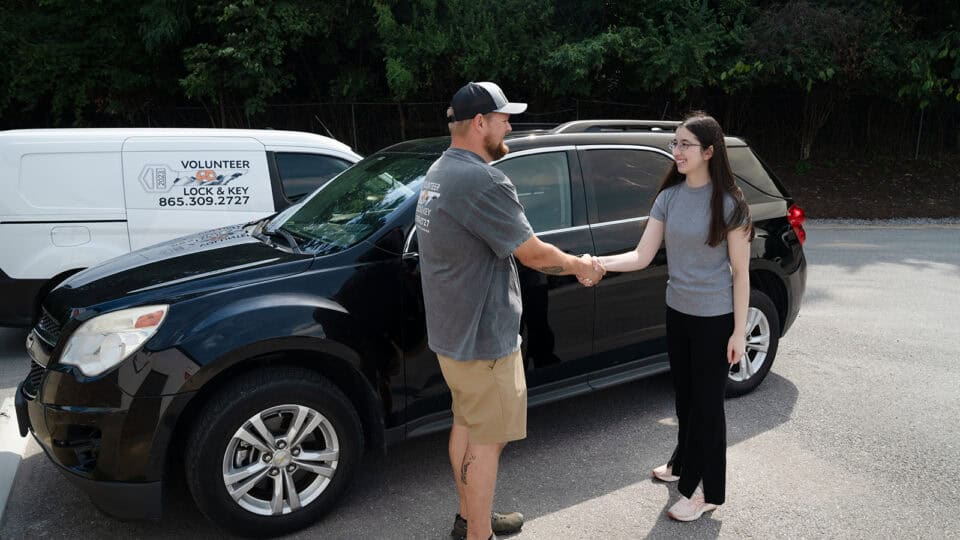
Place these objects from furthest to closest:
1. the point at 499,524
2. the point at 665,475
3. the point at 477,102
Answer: the point at 665,475 → the point at 499,524 → the point at 477,102

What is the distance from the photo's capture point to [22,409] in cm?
325

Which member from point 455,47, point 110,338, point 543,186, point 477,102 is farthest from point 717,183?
point 455,47

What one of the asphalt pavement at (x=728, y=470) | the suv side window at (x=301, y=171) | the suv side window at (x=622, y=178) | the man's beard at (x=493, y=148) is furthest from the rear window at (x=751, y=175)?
the suv side window at (x=301, y=171)

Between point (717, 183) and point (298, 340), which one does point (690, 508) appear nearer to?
point (717, 183)

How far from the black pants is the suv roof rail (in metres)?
1.42

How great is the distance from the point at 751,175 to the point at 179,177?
177 inches

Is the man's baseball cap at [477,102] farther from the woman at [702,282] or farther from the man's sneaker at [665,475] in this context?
the man's sneaker at [665,475]

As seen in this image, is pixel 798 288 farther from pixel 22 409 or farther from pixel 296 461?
pixel 22 409

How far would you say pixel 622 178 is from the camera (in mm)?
4277

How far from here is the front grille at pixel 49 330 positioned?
126 inches

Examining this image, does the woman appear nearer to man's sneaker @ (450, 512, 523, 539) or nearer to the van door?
man's sneaker @ (450, 512, 523, 539)

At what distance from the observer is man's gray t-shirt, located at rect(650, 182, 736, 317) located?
320cm

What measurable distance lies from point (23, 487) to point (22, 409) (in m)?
0.69

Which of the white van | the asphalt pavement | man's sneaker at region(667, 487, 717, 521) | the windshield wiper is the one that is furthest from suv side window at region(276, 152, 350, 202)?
man's sneaker at region(667, 487, 717, 521)
